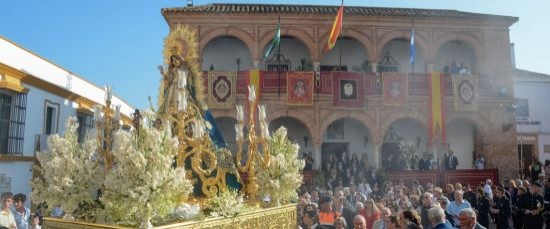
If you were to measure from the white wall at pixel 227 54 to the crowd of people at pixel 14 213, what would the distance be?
15366 millimetres

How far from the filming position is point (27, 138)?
14.7m

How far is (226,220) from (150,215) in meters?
1.25

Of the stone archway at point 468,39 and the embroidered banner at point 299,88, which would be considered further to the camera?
the stone archway at point 468,39

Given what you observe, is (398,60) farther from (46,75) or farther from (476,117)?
(46,75)

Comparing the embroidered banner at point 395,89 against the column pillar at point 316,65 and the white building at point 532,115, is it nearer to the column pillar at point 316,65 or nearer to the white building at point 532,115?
the column pillar at point 316,65

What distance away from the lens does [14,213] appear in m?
7.54

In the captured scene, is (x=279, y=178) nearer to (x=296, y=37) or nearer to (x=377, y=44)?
(x=296, y=37)

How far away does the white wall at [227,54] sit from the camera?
22922 millimetres

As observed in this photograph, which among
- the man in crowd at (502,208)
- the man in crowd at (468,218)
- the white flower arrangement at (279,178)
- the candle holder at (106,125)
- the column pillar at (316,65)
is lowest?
the man in crowd at (502,208)

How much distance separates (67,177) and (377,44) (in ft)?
61.6

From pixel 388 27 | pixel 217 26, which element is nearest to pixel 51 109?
pixel 217 26

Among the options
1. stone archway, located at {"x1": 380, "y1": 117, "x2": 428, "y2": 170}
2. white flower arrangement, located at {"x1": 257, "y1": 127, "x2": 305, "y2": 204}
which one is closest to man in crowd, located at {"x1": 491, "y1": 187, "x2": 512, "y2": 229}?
white flower arrangement, located at {"x1": 257, "y1": 127, "x2": 305, "y2": 204}

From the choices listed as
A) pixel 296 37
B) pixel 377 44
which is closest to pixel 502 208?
pixel 377 44

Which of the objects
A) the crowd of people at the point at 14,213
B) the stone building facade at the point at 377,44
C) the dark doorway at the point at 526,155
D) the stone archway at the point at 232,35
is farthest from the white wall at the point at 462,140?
the crowd of people at the point at 14,213
